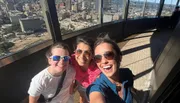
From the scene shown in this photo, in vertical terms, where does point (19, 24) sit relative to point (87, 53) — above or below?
above

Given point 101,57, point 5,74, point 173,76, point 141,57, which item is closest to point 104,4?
point 141,57

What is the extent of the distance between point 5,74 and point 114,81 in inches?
85.1

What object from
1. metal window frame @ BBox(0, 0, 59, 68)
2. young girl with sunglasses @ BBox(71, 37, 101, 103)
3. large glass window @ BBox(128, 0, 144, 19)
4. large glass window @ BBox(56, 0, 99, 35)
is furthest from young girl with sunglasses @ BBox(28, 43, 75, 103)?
large glass window @ BBox(128, 0, 144, 19)

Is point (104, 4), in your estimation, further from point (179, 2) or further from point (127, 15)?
point (179, 2)

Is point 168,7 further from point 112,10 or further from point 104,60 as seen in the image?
point 104,60

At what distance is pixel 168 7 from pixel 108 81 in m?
11.3

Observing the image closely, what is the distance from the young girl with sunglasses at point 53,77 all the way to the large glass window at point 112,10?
4924mm

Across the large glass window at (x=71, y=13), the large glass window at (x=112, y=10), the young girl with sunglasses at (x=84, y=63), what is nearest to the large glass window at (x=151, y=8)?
the large glass window at (x=112, y=10)

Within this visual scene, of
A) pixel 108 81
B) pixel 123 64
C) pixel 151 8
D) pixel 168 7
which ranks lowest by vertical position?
pixel 123 64

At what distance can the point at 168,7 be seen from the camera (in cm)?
1070

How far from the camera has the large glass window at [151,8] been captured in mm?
9303

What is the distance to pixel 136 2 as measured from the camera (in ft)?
26.6

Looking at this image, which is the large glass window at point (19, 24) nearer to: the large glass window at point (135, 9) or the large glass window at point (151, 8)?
the large glass window at point (135, 9)

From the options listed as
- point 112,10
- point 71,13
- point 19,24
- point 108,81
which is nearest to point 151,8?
point 112,10
